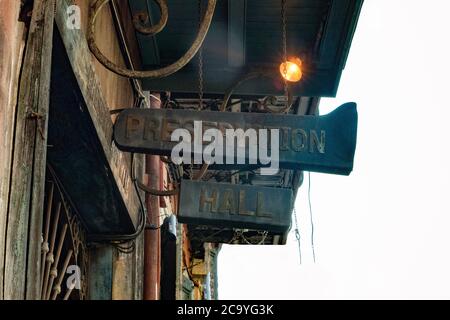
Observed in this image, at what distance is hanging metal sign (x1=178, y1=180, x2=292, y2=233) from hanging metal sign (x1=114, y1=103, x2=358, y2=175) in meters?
0.14

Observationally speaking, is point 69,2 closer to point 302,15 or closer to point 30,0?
point 30,0

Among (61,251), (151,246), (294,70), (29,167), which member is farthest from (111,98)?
(29,167)

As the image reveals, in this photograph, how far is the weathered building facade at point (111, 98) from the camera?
2939mm

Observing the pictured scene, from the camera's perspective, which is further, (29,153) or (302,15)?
(302,15)

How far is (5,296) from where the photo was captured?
103 inches

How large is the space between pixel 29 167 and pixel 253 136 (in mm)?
1425

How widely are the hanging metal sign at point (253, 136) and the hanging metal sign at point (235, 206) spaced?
141 mm

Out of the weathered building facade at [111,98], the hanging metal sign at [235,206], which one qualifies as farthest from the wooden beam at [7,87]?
the hanging metal sign at [235,206]

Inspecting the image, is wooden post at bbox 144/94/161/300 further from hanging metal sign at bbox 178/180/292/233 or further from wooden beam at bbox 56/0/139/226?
hanging metal sign at bbox 178/180/292/233

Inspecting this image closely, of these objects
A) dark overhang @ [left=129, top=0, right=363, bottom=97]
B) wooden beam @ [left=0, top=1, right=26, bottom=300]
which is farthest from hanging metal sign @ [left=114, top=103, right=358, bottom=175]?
dark overhang @ [left=129, top=0, right=363, bottom=97]

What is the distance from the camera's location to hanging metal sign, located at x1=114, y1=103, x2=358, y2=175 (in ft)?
13.3

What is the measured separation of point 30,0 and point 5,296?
1250mm
